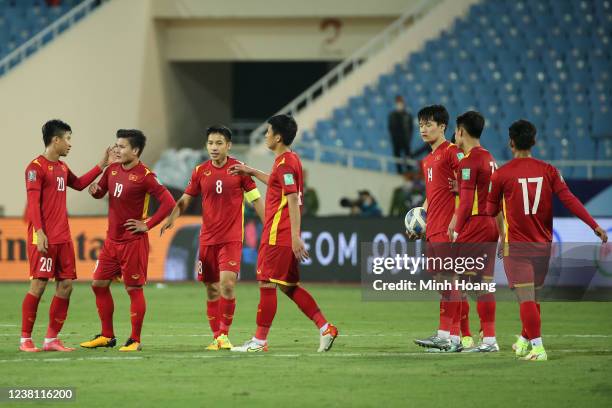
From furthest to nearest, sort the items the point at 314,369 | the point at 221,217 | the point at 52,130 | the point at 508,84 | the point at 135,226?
the point at 508,84, the point at 221,217, the point at 52,130, the point at 135,226, the point at 314,369

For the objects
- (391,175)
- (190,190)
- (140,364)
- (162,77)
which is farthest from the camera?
(162,77)

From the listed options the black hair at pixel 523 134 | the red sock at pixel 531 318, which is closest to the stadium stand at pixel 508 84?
the black hair at pixel 523 134

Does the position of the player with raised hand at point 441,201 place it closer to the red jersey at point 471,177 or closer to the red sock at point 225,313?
the red jersey at point 471,177

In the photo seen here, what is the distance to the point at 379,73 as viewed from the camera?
28062 mm

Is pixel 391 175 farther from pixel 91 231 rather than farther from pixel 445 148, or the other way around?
pixel 445 148

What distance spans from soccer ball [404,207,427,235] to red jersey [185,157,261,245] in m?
1.48

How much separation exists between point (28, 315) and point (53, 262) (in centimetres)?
54

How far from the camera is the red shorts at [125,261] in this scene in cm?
1048

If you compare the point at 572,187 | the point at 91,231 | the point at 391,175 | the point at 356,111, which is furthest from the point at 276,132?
the point at 356,111

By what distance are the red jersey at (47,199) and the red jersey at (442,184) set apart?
344cm

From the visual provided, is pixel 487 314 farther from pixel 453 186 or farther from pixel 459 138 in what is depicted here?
pixel 459 138

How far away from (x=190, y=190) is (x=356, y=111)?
16904 millimetres

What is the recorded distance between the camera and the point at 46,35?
29469mm

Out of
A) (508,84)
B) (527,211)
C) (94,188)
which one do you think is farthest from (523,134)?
(508,84)
